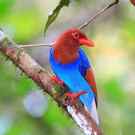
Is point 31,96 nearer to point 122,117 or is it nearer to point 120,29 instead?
point 122,117

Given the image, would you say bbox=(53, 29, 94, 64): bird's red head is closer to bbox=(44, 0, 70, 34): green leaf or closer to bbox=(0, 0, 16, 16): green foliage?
bbox=(44, 0, 70, 34): green leaf

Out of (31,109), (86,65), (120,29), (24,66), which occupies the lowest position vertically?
(120,29)

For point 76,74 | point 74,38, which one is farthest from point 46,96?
point 74,38

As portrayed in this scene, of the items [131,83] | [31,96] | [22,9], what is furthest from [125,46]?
[31,96]

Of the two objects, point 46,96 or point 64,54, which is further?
point 46,96

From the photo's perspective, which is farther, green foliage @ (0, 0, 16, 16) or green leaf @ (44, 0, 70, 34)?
green foliage @ (0, 0, 16, 16)

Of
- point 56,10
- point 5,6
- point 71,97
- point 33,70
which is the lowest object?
point 5,6

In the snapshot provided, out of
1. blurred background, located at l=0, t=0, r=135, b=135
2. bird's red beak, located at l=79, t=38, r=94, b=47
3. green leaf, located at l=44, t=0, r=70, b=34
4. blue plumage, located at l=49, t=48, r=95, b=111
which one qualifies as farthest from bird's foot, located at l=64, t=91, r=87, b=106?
blurred background, located at l=0, t=0, r=135, b=135

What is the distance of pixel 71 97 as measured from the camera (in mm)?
2514

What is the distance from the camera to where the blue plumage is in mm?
2727

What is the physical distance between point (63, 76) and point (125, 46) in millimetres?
2501

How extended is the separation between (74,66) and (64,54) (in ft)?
0.30

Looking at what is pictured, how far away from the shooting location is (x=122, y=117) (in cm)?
402

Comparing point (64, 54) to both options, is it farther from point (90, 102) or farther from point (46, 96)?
point (46, 96)
